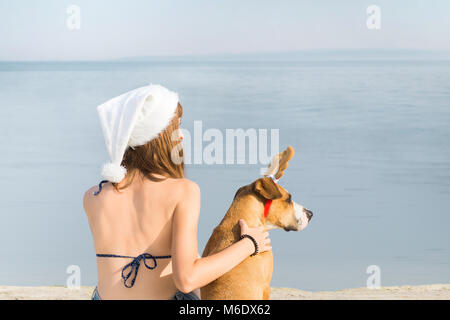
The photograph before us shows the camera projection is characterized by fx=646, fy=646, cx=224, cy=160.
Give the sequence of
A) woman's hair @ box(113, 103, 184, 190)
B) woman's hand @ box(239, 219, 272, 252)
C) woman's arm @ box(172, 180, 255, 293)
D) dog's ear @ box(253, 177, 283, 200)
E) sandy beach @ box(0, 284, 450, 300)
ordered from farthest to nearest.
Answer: sandy beach @ box(0, 284, 450, 300) < dog's ear @ box(253, 177, 283, 200) < woman's hand @ box(239, 219, 272, 252) < woman's hair @ box(113, 103, 184, 190) < woman's arm @ box(172, 180, 255, 293)

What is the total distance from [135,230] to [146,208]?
0.10 meters

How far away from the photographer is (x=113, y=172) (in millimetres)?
2424

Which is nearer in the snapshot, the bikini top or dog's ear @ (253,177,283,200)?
the bikini top

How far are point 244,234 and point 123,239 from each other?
512 millimetres

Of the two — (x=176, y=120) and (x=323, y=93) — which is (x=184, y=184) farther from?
(x=323, y=93)

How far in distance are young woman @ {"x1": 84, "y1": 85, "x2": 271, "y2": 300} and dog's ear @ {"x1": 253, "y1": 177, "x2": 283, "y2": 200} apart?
39cm

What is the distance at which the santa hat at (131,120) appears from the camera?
7.99 feet

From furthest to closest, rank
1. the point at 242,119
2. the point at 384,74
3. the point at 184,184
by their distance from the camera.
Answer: the point at 384,74 < the point at 242,119 < the point at 184,184

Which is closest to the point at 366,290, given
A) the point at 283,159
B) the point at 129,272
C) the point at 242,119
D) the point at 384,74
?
the point at 283,159

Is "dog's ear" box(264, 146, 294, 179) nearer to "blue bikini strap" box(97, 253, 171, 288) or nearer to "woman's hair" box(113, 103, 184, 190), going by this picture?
"woman's hair" box(113, 103, 184, 190)

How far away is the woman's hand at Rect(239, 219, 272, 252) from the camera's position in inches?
106

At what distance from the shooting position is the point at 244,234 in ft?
8.80

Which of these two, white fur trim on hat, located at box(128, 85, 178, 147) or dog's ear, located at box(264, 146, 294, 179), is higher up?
white fur trim on hat, located at box(128, 85, 178, 147)

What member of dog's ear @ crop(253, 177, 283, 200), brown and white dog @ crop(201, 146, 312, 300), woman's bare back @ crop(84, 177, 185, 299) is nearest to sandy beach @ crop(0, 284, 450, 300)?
brown and white dog @ crop(201, 146, 312, 300)
